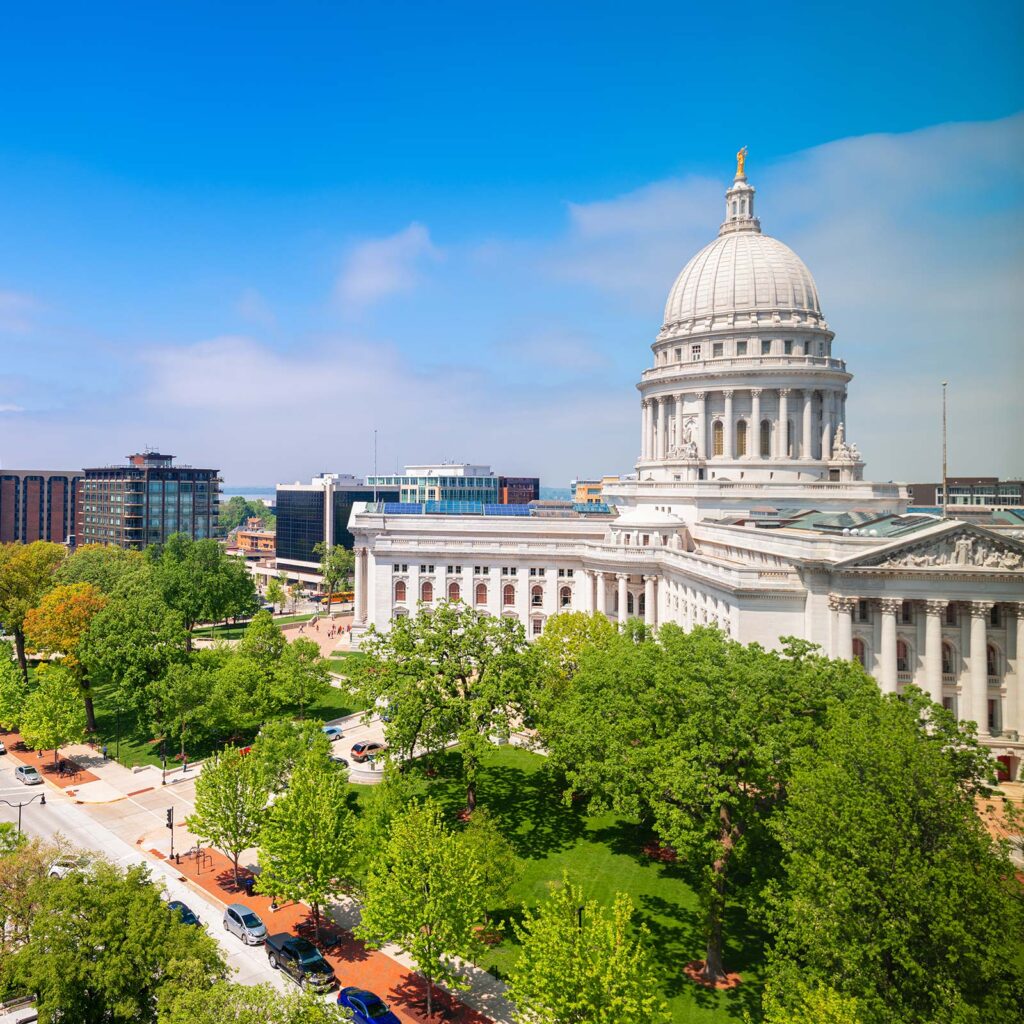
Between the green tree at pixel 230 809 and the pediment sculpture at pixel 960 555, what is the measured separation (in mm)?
41355

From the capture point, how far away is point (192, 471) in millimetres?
158875

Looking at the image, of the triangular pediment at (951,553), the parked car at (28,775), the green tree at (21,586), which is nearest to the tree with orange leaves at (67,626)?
the green tree at (21,586)

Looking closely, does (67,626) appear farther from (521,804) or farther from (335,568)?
(335,568)

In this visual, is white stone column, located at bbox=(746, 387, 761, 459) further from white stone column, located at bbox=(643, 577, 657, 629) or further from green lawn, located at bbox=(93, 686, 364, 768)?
green lawn, located at bbox=(93, 686, 364, 768)

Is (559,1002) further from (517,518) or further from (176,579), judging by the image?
(176,579)

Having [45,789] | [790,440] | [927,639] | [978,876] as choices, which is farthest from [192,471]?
[978,876]

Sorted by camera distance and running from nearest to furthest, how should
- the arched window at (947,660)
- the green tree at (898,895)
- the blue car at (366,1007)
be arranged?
1. the green tree at (898,895)
2. the blue car at (366,1007)
3. the arched window at (947,660)

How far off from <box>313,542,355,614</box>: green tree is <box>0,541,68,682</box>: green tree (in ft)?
131

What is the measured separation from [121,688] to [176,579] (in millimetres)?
31114

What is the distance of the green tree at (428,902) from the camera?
27.7 metres

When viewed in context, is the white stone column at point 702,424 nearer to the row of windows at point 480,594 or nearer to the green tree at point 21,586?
the row of windows at point 480,594

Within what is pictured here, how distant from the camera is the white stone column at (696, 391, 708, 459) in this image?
3553 inches

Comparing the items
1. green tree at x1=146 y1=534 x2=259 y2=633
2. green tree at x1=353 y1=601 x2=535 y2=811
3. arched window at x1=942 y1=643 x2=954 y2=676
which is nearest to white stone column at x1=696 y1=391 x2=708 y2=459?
arched window at x1=942 y1=643 x2=954 y2=676

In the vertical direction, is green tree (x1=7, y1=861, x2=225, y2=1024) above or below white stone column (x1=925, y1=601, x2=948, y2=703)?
below
